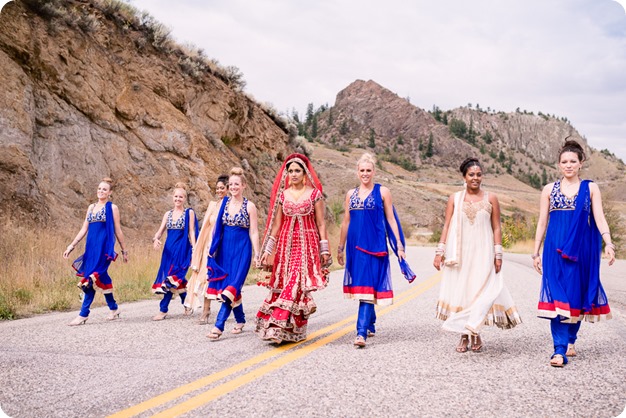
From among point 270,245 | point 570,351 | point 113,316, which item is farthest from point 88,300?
point 570,351

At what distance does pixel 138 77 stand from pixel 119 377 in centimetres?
1582

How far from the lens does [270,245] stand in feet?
22.6

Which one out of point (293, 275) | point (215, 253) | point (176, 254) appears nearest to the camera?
point (293, 275)

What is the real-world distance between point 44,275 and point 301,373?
7.63m

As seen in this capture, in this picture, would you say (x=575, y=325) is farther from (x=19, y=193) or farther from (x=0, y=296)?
(x=19, y=193)

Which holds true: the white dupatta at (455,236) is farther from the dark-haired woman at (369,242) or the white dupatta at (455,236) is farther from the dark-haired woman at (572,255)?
the dark-haired woman at (572,255)

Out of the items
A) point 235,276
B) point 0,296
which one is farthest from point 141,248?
point 235,276

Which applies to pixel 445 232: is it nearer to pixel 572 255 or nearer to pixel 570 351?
pixel 572 255

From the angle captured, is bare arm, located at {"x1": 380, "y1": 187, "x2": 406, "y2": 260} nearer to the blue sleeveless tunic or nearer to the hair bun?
the hair bun

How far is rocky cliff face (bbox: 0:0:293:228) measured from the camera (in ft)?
45.8

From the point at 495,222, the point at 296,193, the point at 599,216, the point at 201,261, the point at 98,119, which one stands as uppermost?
the point at 98,119

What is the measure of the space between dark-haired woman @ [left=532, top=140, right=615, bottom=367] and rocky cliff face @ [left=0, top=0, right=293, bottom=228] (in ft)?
37.8

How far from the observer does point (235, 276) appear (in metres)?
7.20

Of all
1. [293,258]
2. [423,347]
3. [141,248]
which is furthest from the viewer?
[141,248]
